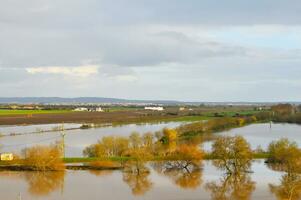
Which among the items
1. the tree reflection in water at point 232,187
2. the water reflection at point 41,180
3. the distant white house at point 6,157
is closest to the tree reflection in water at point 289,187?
the tree reflection in water at point 232,187

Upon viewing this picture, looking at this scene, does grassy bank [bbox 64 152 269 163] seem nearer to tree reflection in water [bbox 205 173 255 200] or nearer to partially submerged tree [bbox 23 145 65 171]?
partially submerged tree [bbox 23 145 65 171]

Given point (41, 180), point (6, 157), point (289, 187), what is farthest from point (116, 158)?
point (289, 187)

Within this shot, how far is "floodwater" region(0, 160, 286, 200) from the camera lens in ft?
74.7

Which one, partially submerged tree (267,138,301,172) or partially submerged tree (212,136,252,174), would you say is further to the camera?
partially submerged tree (212,136,252,174)

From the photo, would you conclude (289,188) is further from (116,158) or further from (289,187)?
(116,158)

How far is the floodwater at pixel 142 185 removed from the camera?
74.7 ft

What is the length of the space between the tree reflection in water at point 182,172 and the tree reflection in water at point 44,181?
18.9ft

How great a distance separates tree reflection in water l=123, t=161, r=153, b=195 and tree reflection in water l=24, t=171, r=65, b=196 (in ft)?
11.3

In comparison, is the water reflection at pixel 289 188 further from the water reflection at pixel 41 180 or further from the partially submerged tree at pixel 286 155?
the water reflection at pixel 41 180

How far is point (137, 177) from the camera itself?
2708cm

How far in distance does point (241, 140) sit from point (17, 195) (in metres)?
12.8

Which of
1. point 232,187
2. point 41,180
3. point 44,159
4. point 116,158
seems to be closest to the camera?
A: point 232,187

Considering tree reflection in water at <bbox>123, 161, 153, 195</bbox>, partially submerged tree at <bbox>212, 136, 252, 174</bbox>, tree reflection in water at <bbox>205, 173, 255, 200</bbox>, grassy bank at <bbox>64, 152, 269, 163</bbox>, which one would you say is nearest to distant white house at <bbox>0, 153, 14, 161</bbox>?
grassy bank at <bbox>64, 152, 269, 163</bbox>

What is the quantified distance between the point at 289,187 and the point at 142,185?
698 cm
